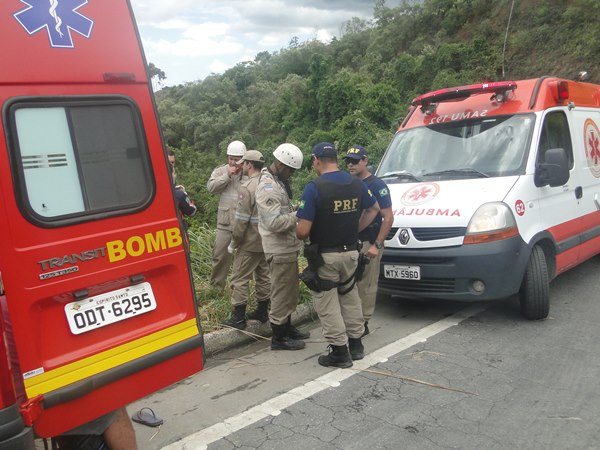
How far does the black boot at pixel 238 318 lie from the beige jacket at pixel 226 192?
1.01 metres

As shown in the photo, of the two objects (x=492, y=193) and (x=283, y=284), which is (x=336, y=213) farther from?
(x=492, y=193)

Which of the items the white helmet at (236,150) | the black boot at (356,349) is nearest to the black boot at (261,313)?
the black boot at (356,349)

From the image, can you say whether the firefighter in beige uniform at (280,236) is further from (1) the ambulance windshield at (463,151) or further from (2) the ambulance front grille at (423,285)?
(1) the ambulance windshield at (463,151)

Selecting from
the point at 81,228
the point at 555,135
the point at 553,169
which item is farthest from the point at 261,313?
the point at 555,135

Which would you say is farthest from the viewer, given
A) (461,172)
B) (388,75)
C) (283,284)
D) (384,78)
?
(384,78)

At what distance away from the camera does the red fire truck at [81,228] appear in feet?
7.55

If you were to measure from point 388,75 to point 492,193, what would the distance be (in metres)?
21.6

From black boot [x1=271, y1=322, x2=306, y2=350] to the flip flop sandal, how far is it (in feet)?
4.48

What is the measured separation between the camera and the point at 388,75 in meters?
25.3

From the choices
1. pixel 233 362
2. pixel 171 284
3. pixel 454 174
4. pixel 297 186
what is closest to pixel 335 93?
pixel 297 186

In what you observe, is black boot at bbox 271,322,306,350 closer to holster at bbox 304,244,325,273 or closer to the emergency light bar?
holster at bbox 304,244,325,273

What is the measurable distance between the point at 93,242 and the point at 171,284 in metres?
0.51

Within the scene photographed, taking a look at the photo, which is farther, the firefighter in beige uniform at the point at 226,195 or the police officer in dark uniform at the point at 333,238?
the firefighter in beige uniform at the point at 226,195

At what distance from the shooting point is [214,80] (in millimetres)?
39562
